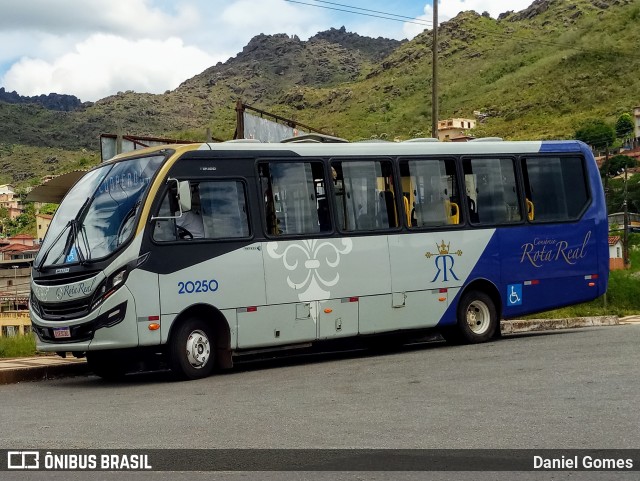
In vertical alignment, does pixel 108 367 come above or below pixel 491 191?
below

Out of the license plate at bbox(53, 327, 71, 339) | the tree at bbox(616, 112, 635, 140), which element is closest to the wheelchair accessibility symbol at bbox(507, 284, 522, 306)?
the license plate at bbox(53, 327, 71, 339)

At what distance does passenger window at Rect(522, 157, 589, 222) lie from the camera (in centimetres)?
1736

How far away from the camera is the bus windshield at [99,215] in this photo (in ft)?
42.5

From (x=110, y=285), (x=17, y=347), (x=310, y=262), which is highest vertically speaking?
(x=310, y=262)

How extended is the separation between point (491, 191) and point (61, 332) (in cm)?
763

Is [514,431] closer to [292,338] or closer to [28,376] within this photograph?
[292,338]

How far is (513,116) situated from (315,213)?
395ft

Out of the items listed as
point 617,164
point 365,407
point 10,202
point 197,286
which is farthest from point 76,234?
point 10,202

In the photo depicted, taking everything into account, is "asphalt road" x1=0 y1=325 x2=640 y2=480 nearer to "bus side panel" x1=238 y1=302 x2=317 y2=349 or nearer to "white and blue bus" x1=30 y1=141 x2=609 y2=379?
"bus side panel" x1=238 y1=302 x2=317 y2=349

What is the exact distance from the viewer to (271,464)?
7148mm

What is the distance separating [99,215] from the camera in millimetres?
13250

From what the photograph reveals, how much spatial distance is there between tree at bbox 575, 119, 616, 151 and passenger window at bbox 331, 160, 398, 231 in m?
93.7

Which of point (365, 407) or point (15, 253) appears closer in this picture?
point (365, 407)

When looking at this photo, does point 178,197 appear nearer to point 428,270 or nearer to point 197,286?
Result: point 197,286
